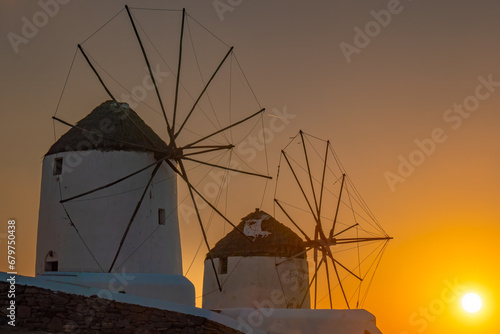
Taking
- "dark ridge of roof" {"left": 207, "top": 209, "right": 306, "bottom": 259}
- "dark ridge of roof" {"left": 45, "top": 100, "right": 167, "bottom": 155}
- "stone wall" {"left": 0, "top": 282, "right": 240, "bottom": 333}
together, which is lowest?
"stone wall" {"left": 0, "top": 282, "right": 240, "bottom": 333}

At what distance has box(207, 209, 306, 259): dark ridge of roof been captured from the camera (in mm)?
34156

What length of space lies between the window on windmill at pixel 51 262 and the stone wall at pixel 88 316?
6738 mm

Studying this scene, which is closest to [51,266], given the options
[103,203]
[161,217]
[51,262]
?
[51,262]

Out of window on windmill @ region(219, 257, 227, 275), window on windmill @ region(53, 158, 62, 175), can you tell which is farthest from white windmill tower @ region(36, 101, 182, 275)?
window on windmill @ region(219, 257, 227, 275)

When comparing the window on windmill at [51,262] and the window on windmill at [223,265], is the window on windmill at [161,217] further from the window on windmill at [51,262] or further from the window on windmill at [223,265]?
the window on windmill at [223,265]

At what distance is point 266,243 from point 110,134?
9242mm

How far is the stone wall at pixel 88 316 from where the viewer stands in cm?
1889

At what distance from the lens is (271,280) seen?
33938mm

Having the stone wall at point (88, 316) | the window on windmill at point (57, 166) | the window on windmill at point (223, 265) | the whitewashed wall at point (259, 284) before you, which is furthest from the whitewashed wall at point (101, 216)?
the window on windmill at point (223, 265)

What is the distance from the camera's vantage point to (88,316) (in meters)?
19.8

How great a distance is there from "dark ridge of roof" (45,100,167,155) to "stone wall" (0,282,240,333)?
7.47 meters

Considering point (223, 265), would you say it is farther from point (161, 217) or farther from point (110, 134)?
point (110, 134)

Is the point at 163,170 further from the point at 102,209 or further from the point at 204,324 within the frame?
the point at 204,324

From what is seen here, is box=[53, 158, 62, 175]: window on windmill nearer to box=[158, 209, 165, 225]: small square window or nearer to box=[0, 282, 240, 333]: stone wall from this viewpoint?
box=[158, 209, 165, 225]: small square window
